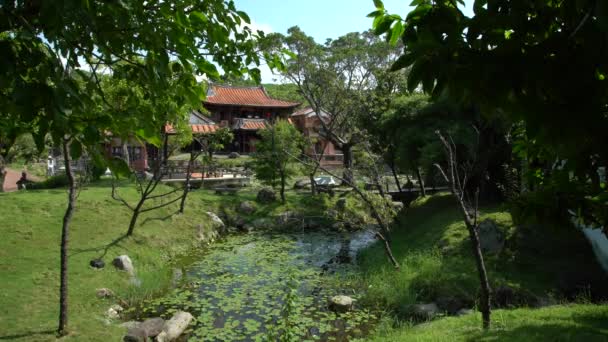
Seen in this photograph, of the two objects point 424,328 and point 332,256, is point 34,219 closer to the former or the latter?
point 332,256

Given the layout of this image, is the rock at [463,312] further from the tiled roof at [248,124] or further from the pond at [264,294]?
the tiled roof at [248,124]

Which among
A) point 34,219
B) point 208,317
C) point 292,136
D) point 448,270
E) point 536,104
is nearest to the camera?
point 536,104

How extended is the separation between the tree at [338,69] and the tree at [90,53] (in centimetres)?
2061

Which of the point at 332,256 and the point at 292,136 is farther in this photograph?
the point at 292,136

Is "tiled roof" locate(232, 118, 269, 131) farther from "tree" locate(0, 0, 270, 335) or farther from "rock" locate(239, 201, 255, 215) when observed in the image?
"tree" locate(0, 0, 270, 335)

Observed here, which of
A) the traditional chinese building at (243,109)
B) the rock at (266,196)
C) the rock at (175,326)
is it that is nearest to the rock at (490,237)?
the rock at (175,326)

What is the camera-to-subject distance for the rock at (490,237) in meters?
9.62

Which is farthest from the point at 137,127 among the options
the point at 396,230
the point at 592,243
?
the point at 396,230

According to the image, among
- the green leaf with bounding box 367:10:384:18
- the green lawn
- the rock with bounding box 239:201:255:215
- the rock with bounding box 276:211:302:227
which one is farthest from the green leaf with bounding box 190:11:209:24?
the rock with bounding box 239:201:255:215

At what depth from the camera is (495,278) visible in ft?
27.5

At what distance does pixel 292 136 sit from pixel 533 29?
2042cm

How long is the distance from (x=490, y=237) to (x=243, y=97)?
31.6 metres

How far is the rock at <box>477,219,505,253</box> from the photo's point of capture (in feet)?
31.6

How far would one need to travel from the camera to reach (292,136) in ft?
73.1
